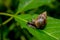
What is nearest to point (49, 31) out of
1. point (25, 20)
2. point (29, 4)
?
point (25, 20)

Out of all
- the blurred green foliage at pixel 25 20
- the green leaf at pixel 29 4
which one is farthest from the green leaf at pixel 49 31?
the green leaf at pixel 29 4

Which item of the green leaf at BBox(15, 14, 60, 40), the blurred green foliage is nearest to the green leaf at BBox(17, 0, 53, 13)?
the blurred green foliage

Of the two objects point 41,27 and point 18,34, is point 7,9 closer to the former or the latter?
point 18,34

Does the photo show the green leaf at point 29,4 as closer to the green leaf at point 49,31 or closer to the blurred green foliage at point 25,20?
the blurred green foliage at point 25,20

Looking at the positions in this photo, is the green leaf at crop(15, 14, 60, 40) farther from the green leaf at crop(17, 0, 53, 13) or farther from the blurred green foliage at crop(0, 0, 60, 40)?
the green leaf at crop(17, 0, 53, 13)

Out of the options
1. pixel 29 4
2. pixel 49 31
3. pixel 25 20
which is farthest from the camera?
pixel 29 4

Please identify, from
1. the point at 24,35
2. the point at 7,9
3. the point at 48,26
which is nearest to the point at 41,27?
the point at 48,26

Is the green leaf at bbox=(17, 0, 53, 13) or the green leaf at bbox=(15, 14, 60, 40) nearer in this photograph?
the green leaf at bbox=(15, 14, 60, 40)

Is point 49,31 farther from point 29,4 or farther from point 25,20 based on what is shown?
point 29,4
